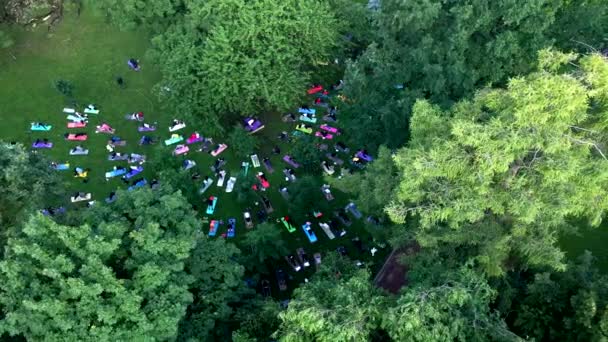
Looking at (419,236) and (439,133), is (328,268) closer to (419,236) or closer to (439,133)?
(419,236)

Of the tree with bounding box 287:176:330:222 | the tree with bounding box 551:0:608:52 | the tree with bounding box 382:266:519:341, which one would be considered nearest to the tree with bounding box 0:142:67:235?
the tree with bounding box 287:176:330:222

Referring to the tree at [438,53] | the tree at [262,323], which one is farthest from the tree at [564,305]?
the tree at [438,53]

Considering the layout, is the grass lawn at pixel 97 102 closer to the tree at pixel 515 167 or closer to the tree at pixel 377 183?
the tree at pixel 377 183

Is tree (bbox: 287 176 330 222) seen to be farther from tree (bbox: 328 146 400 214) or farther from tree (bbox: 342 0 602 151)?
tree (bbox: 328 146 400 214)

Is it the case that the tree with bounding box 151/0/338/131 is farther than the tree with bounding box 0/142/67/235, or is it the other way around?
the tree with bounding box 151/0/338/131

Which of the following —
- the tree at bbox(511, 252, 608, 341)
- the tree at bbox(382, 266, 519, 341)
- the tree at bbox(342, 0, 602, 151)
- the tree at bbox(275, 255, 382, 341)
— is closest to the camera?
the tree at bbox(382, 266, 519, 341)

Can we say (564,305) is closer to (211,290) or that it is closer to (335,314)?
(335,314)
